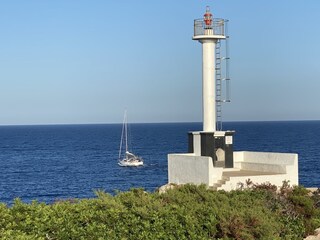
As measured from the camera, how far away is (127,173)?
82625mm

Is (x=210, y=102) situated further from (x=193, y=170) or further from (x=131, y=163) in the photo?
(x=131, y=163)

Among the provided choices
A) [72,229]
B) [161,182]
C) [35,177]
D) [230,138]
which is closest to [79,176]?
[35,177]

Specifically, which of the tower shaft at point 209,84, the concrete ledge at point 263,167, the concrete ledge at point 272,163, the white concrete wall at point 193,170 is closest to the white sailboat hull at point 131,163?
the concrete ledge at point 272,163

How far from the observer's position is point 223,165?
3059 centimetres

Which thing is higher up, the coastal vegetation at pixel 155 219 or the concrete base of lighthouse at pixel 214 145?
the concrete base of lighthouse at pixel 214 145

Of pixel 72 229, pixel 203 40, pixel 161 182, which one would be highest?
pixel 203 40

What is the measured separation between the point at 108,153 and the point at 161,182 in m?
49.7

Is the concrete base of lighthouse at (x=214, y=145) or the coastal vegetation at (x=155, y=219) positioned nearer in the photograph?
the coastal vegetation at (x=155, y=219)

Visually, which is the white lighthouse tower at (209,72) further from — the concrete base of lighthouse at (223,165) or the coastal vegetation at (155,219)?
the coastal vegetation at (155,219)

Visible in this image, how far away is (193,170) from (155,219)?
11815mm

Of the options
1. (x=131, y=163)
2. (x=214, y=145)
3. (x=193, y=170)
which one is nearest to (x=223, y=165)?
(x=214, y=145)

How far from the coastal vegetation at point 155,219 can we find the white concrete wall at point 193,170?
6709mm

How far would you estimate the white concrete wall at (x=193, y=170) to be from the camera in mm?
26047

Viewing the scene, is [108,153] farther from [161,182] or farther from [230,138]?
[230,138]
